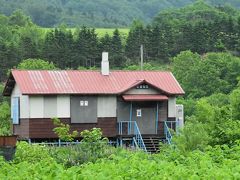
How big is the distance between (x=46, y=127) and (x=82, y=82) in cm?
315

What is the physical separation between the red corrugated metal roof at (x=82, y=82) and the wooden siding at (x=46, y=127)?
4.65ft

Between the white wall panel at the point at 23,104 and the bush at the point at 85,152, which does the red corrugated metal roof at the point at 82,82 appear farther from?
the bush at the point at 85,152

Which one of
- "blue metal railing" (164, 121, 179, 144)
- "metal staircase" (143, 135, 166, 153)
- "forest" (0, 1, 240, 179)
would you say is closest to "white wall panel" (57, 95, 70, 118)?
"metal staircase" (143, 135, 166, 153)

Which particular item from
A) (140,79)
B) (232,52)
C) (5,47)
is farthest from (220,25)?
(140,79)

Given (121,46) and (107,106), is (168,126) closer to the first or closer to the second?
(107,106)

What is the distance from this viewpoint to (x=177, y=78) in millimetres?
71312

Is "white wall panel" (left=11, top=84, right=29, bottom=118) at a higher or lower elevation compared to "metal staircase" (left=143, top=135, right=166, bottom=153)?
higher

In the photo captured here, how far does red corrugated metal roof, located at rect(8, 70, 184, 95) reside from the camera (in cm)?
3762

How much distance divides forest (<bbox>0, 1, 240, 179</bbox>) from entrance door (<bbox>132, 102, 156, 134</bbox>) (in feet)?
7.87

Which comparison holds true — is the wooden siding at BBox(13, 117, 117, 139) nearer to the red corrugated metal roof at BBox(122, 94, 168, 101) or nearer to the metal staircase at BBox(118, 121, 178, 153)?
the metal staircase at BBox(118, 121, 178, 153)

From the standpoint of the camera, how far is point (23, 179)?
1426 centimetres

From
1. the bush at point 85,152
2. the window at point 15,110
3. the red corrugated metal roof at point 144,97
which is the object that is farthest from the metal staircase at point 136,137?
the bush at point 85,152

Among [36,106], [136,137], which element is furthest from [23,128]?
[136,137]

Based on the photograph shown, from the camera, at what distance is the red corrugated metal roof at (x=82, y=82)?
37.6m
